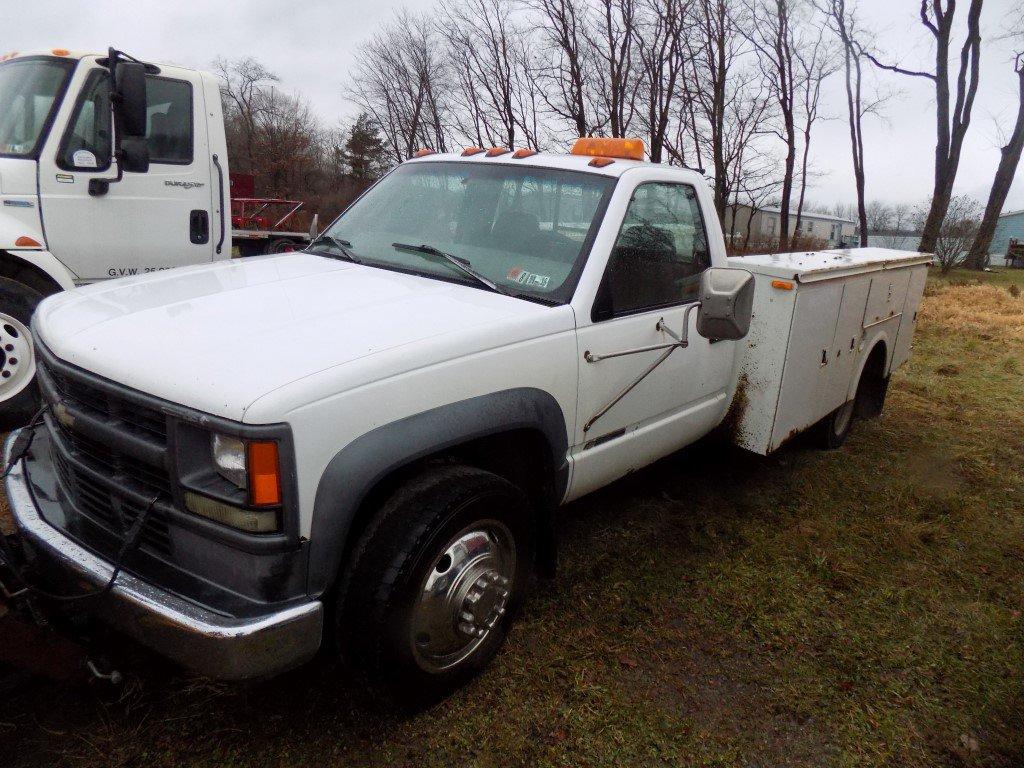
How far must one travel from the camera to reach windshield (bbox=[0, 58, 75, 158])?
500 cm

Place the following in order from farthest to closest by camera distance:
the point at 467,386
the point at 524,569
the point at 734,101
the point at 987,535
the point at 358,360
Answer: the point at 734,101 → the point at 987,535 → the point at 524,569 → the point at 467,386 → the point at 358,360

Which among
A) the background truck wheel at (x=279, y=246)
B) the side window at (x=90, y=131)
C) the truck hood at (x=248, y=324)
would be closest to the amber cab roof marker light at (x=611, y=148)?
the truck hood at (x=248, y=324)

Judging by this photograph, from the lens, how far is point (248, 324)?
2365mm

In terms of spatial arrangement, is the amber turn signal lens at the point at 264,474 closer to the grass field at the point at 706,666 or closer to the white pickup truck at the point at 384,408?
the white pickup truck at the point at 384,408

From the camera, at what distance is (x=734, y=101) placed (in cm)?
3125

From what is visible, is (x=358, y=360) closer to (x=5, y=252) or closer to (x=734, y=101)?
(x=5, y=252)

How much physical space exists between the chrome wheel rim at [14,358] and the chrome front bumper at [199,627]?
3131 mm

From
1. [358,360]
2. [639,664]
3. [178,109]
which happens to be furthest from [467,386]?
[178,109]

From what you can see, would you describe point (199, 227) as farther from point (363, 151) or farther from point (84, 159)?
point (363, 151)

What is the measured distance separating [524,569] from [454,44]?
3622 cm

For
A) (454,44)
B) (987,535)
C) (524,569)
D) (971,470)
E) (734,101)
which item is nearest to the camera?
(524,569)

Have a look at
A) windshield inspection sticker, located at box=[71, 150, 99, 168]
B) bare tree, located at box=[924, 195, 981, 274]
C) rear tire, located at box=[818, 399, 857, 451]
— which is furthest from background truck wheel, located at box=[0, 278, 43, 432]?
bare tree, located at box=[924, 195, 981, 274]

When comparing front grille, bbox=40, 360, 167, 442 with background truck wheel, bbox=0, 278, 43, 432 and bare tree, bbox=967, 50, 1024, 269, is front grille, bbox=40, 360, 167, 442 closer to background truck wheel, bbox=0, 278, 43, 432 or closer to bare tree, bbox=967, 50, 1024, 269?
background truck wheel, bbox=0, 278, 43, 432

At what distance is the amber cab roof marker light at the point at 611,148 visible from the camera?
3617 mm
